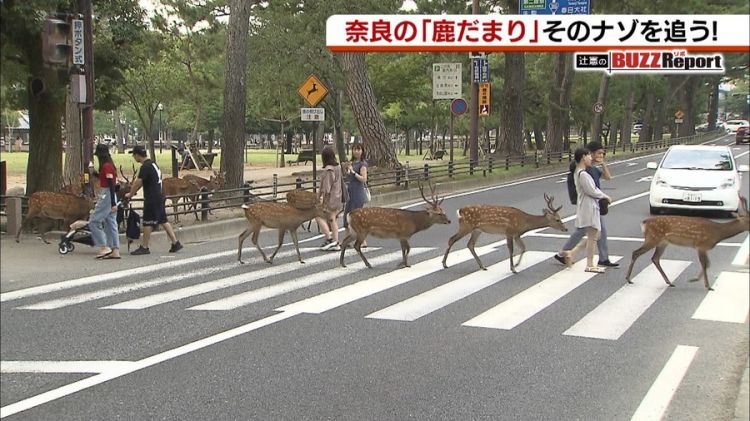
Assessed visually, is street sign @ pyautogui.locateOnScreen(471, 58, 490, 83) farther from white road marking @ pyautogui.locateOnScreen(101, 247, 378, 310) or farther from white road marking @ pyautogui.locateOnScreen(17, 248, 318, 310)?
white road marking @ pyautogui.locateOnScreen(101, 247, 378, 310)

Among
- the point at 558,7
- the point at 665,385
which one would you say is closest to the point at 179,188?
the point at 665,385

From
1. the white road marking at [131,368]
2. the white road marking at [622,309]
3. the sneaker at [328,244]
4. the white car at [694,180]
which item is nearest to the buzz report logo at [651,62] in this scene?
the white car at [694,180]

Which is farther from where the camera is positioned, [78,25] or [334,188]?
[334,188]

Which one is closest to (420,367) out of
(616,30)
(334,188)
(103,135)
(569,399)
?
(569,399)

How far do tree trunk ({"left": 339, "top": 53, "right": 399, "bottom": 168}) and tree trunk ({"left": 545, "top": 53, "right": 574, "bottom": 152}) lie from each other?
69 centimetres

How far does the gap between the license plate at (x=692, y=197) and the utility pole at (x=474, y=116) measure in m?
0.79

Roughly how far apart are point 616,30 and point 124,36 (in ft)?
5.48

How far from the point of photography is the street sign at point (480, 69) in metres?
2.22

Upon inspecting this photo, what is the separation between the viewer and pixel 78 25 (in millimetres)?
1643

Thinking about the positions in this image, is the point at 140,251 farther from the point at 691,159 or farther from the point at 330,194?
the point at 691,159

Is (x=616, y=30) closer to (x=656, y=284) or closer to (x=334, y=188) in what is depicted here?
(x=656, y=284)

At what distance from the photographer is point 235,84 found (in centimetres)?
469

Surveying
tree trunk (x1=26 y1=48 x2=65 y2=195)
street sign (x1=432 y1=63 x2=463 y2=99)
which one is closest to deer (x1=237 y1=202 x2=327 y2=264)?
street sign (x1=432 y1=63 x2=463 y2=99)

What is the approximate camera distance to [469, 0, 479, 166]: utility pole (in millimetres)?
2240
